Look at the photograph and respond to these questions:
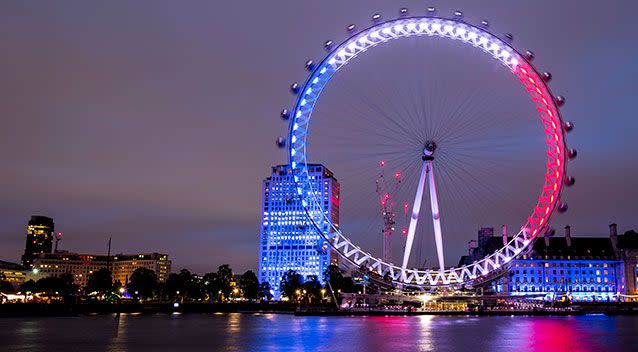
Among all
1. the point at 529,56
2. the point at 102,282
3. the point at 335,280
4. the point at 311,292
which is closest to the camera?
the point at 529,56

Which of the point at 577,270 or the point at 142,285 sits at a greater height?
the point at 577,270

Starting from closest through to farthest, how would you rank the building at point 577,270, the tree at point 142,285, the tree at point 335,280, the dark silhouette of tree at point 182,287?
the tree at point 335,280 → the tree at point 142,285 → the dark silhouette of tree at point 182,287 → the building at point 577,270

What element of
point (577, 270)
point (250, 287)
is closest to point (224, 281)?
point (250, 287)

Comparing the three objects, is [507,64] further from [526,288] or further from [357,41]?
[526,288]

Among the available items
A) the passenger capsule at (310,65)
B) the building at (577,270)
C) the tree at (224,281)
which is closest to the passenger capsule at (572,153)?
the passenger capsule at (310,65)

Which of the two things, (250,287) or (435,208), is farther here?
(250,287)

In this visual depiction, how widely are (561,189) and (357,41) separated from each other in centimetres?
2613

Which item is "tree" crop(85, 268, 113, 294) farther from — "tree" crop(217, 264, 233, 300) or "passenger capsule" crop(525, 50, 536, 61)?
"passenger capsule" crop(525, 50, 536, 61)

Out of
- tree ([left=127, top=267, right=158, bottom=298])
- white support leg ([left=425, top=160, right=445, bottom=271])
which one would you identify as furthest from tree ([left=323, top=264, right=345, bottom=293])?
white support leg ([left=425, top=160, right=445, bottom=271])

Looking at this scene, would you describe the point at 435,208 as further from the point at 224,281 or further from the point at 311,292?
the point at 224,281

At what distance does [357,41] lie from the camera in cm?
6316

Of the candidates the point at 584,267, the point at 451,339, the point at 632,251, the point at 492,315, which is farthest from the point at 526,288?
the point at 451,339

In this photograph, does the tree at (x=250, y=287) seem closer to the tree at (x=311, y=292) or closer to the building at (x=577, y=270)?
the tree at (x=311, y=292)

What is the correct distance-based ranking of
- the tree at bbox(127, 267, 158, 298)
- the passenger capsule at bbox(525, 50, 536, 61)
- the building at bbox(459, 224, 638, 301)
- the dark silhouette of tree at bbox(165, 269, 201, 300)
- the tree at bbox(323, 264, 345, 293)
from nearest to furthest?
1. the passenger capsule at bbox(525, 50, 536, 61)
2. the tree at bbox(323, 264, 345, 293)
3. the tree at bbox(127, 267, 158, 298)
4. the dark silhouette of tree at bbox(165, 269, 201, 300)
5. the building at bbox(459, 224, 638, 301)
